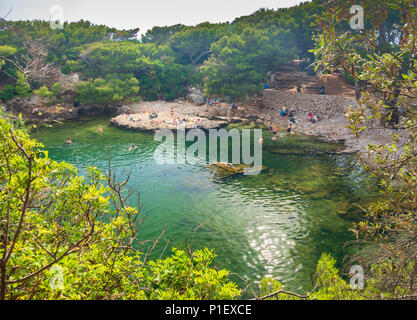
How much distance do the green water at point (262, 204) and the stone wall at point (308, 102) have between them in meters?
10.6

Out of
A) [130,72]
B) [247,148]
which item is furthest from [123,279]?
[130,72]

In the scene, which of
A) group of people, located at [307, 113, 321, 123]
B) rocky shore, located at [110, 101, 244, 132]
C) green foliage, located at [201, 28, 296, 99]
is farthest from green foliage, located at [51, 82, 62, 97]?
group of people, located at [307, 113, 321, 123]

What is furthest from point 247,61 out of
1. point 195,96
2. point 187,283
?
point 187,283

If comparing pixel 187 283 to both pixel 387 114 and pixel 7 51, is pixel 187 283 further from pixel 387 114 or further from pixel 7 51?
pixel 7 51

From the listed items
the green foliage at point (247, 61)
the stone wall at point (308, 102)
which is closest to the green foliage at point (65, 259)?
the stone wall at point (308, 102)

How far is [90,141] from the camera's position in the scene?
36625 mm

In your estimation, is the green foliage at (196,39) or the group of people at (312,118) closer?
the group of people at (312,118)

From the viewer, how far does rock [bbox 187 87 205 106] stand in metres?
54.2

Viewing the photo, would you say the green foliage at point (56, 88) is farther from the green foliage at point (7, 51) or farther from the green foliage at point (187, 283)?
the green foliage at point (187, 283)

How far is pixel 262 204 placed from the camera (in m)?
21.2

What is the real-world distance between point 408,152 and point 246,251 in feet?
35.0

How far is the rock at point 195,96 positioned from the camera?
5424cm
